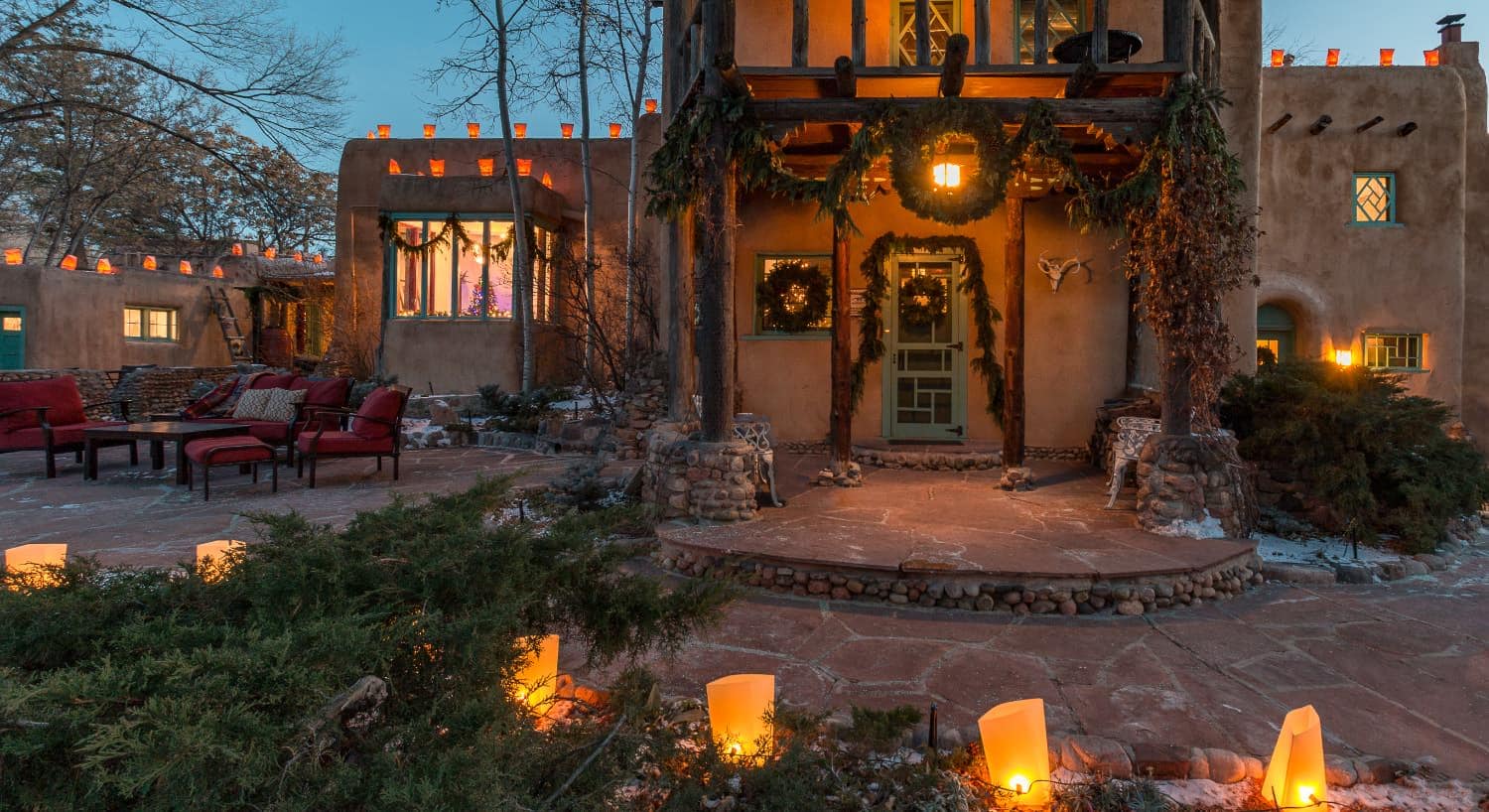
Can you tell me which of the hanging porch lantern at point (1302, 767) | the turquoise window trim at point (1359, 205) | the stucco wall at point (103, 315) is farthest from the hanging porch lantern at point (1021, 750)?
the stucco wall at point (103, 315)

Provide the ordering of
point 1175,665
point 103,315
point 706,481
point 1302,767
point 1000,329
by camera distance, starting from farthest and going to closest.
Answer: point 103,315 → point 1000,329 → point 706,481 → point 1175,665 → point 1302,767

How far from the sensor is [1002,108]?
579 cm

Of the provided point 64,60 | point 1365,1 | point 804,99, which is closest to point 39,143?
point 64,60

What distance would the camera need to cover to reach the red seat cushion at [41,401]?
786 centimetres

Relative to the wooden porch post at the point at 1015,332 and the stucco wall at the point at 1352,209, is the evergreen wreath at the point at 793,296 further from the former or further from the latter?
the stucco wall at the point at 1352,209

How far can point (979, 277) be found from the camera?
339 inches

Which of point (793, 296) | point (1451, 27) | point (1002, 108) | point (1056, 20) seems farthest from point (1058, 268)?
point (1451, 27)

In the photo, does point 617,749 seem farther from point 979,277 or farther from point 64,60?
point 64,60

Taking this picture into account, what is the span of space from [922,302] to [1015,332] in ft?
5.64

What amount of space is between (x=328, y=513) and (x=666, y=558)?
3.09m

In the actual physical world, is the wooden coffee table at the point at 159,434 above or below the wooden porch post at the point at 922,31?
below

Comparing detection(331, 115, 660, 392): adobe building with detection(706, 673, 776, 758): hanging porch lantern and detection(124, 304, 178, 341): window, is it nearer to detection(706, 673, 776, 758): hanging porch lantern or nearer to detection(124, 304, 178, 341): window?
detection(124, 304, 178, 341): window

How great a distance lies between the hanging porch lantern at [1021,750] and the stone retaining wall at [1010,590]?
207 cm

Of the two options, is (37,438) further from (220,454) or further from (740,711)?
(740,711)
